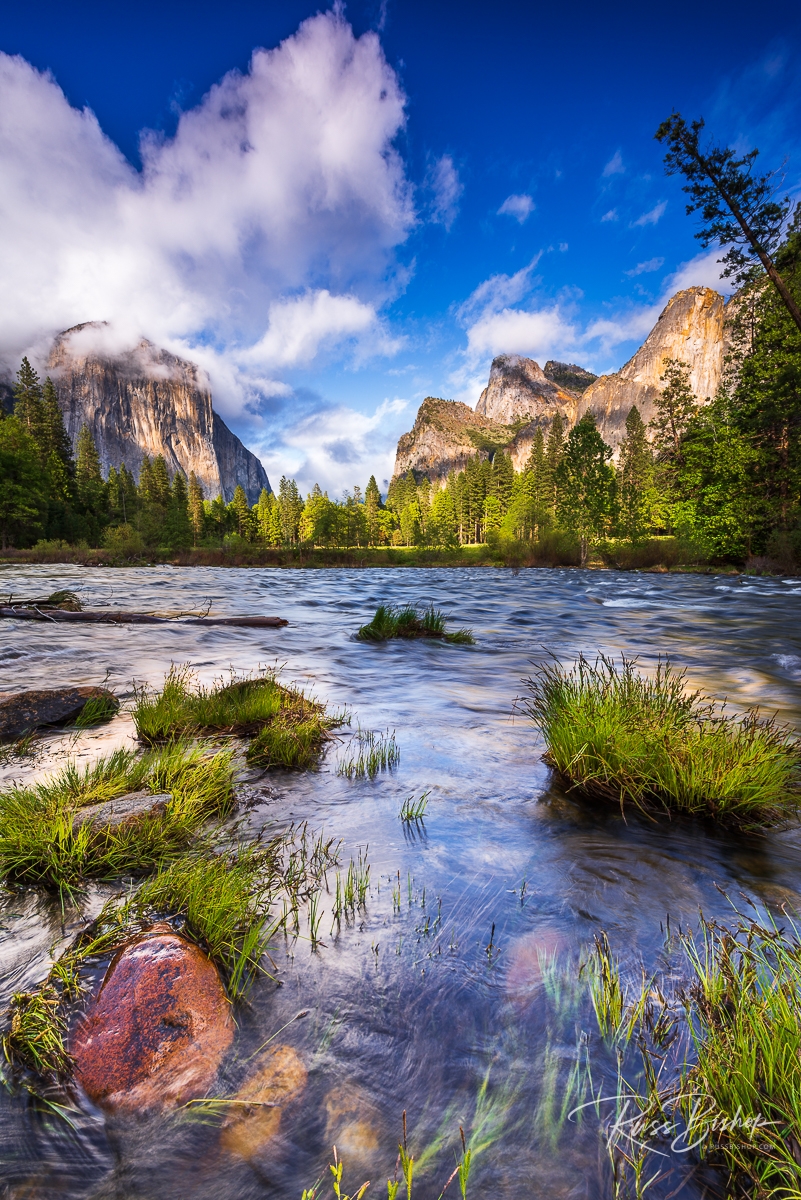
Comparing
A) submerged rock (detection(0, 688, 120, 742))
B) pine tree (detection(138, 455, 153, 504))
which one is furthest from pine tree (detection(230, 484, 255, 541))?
submerged rock (detection(0, 688, 120, 742))

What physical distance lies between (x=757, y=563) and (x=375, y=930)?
103ft

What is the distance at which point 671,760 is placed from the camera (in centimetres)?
362

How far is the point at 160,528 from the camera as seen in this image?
64.8 metres

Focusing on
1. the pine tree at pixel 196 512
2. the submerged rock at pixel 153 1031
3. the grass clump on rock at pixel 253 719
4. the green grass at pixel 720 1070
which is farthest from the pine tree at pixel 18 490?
the green grass at pixel 720 1070

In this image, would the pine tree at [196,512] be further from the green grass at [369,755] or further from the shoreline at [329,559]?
the green grass at [369,755]

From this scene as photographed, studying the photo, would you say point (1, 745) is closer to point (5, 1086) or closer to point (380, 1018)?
point (5, 1086)

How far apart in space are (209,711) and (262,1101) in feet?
13.3

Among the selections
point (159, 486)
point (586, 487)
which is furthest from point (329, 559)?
point (159, 486)

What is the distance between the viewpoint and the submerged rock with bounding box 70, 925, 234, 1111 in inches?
65.5

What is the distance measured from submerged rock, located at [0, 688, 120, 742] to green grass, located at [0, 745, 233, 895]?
2.04m

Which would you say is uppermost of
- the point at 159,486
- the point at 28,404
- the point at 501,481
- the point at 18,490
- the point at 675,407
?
the point at 28,404

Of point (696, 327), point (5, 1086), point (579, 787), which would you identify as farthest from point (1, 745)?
point (696, 327)

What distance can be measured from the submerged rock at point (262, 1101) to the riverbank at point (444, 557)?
3012cm

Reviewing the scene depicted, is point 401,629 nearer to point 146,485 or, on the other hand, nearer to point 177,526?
point 177,526
